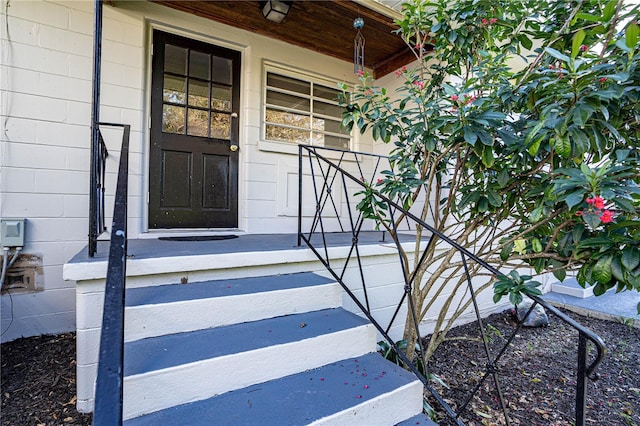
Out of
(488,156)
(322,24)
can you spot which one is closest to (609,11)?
(488,156)

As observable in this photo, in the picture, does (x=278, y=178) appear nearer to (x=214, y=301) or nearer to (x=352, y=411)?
(x=214, y=301)

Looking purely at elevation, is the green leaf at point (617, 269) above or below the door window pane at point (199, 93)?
below

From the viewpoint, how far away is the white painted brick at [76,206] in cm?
238

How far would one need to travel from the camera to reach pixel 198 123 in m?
2.96

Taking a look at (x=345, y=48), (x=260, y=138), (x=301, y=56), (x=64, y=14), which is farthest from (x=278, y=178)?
(x=64, y=14)

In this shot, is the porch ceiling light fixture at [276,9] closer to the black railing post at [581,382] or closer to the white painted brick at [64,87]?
the white painted brick at [64,87]

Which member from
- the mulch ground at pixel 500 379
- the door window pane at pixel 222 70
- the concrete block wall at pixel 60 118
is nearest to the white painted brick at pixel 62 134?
the concrete block wall at pixel 60 118

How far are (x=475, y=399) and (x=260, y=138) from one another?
9.41 ft

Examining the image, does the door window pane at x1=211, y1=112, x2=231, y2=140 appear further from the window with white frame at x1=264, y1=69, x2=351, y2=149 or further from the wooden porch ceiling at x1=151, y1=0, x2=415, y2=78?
the wooden porch ceiling at x1=151, y1=0, x2=415, y2=78

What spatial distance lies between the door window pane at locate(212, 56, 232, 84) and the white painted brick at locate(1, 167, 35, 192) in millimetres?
1743

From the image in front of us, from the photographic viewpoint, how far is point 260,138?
126 inches

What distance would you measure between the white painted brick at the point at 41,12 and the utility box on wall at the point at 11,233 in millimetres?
1525

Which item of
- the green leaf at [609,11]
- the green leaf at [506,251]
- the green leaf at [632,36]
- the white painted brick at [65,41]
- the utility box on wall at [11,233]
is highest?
the white painted brick at [65,41]

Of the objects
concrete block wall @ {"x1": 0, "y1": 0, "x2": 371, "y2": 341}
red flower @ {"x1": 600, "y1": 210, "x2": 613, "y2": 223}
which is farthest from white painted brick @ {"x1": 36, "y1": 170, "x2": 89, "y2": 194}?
red flower @ {"x1": 600, "y1": 210, "x2": 613, "y2": 223}
